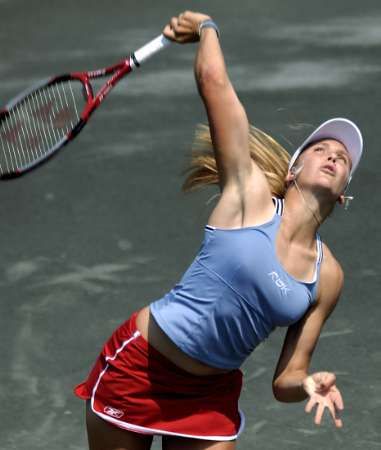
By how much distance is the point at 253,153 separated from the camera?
17.4 ft

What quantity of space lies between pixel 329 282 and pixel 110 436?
1.07 metres

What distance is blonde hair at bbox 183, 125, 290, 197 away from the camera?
5312mm

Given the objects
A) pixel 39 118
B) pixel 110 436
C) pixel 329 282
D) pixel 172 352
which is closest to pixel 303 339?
pixel 329 282

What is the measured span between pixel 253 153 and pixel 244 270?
2.15 feet

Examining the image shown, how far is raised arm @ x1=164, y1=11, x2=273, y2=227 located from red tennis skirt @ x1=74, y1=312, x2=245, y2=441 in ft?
2.02

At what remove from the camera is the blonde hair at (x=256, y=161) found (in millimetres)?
5312

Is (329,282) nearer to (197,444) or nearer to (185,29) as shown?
(197,444)

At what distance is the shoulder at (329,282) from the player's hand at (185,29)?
3.39 ft

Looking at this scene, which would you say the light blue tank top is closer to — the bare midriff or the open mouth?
the bare midriff

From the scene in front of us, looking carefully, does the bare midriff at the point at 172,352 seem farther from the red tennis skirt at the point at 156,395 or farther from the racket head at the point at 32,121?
the racket head at the point at 32,121

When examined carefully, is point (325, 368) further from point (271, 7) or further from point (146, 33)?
point (271, 7)

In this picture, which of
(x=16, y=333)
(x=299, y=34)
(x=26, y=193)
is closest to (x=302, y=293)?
(x=16, y=333)

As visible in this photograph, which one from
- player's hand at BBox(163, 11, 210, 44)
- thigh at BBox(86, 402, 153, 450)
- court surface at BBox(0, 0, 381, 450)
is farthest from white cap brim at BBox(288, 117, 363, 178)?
thigh at BBox(86, 402, 153, 450)

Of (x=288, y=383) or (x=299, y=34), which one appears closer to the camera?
(x=288, y=383)
